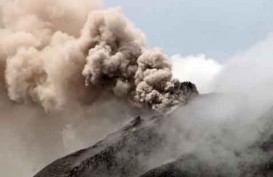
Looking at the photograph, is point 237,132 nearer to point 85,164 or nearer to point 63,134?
point 85,164

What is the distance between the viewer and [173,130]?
197 feet

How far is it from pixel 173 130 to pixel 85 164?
34.0 feet

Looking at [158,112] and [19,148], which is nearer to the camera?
[158,112]

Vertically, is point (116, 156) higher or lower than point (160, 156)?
higher

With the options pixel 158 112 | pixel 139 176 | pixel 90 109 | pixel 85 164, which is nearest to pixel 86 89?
pixel 90 109

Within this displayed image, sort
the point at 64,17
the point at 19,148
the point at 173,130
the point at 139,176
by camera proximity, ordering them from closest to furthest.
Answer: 1. the point at 139,176
2. the point at 173,130
3. the point at 64,17
4. the point at 19,148

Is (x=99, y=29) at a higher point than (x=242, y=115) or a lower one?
higher

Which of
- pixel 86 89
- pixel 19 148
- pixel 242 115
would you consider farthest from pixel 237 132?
pixel 19 148

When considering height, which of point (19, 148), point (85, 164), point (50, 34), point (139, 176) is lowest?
point (139, 176)

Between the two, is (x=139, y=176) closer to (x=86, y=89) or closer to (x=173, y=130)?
(x=173, y=130)

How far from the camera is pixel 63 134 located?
85.8 m

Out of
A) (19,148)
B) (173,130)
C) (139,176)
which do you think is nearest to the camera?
(139,176)

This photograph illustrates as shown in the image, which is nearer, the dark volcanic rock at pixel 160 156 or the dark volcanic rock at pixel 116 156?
the dark volcanic rock at pixel 160 156

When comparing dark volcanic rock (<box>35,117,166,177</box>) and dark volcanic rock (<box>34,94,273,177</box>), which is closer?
dark volcanic rock (<box>34,94,273,177</box>)
